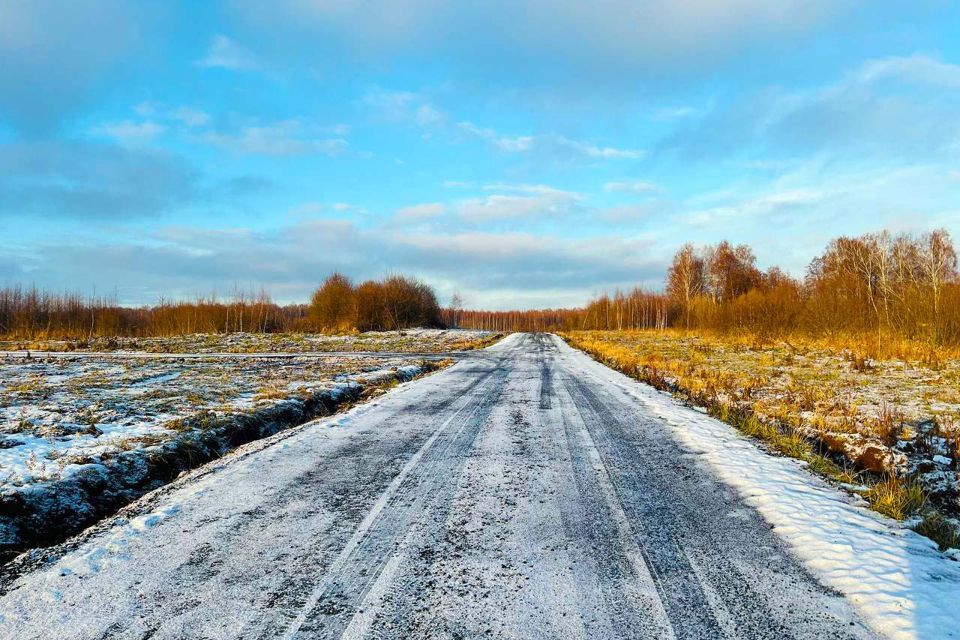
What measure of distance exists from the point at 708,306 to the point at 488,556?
1718 inches

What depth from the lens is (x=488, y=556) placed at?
334cm

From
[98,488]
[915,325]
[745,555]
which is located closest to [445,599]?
[745,555]

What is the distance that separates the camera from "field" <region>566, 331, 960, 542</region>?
5246 millimetres

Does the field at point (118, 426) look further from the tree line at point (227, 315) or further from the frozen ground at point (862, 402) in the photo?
the tree line at point (227, 315)

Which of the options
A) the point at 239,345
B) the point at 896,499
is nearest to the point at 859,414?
the point at 896,499

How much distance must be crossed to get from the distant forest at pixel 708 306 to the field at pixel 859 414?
6.53 m

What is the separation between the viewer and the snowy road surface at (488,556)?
2615 mm

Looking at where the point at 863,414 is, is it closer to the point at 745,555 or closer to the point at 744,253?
the point at 745,555

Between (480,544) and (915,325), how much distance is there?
2337 centimetres

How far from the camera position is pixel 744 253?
63812 mm

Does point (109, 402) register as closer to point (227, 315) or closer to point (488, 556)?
point (488, 556)

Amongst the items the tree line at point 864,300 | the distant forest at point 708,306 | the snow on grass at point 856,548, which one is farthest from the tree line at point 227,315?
the snow on grass at point 856,548

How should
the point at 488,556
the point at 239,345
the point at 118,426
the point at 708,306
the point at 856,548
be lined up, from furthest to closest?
1. the point at 708,306
2. the point at 239,345
3. the point at 118,426
4. the point at 856,548
5. the point at 488,556

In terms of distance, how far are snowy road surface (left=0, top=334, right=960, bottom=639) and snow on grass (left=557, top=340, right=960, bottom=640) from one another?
0.7 inches
